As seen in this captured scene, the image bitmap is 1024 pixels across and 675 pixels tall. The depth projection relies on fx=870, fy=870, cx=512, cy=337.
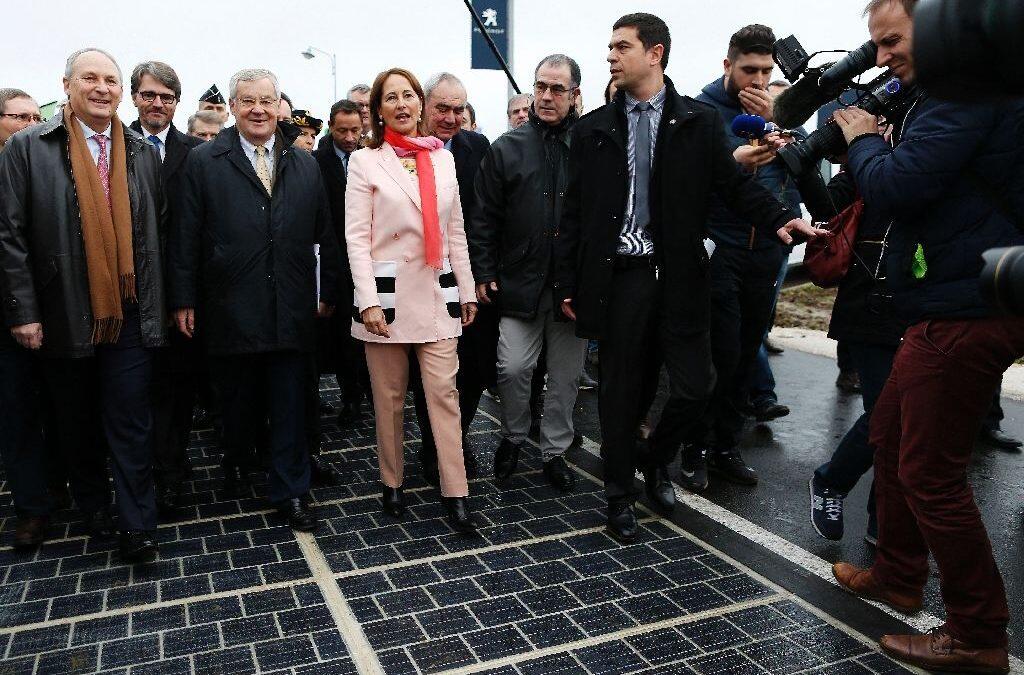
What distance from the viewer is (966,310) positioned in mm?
2980

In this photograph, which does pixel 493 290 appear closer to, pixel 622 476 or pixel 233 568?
pixel 622 476

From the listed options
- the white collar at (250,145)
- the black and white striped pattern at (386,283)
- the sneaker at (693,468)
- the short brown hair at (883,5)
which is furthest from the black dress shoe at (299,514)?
the short brown hair at (883,5)

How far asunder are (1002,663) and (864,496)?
1939 mm

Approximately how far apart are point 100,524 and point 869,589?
143 inches

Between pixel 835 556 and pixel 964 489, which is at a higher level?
pixel 964 489

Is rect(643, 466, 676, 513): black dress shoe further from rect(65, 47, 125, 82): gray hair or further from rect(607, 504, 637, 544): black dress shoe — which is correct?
rect(65, 47, 125, 82): gray hair

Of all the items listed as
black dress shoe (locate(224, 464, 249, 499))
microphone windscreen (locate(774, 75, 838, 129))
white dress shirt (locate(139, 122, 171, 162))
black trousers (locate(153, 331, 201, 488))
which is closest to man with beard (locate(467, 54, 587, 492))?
microphone windscreen (locate(774, 75, 838, 129))

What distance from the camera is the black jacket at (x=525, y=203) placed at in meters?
5.00

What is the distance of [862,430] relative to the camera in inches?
165

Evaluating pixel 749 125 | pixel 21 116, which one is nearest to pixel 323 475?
pixel 21 116

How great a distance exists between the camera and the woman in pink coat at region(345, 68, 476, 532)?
4.34 metres

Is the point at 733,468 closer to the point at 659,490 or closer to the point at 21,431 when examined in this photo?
the point at 659,490

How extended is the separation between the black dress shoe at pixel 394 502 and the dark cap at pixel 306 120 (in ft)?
12.5

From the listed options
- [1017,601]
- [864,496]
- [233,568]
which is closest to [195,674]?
[233,568]
